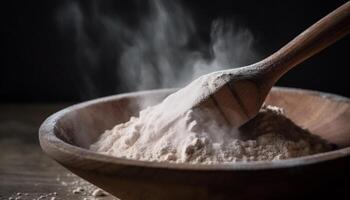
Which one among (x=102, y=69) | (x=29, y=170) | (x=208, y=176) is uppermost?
(x=102, y=69)

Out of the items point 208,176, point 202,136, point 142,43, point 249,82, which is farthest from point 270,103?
point 142,43

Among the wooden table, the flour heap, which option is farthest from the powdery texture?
the wooden table

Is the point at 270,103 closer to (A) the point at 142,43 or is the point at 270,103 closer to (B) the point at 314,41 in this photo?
(B) the point at 314,41

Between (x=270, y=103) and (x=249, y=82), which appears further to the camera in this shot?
(x=270, y=103)

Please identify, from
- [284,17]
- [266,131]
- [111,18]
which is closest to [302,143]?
[266,131]

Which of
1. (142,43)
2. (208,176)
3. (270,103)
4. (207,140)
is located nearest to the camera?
(208,176)

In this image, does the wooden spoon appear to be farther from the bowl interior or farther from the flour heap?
the bowl interior

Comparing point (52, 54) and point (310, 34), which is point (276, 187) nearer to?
point (310, 34)
